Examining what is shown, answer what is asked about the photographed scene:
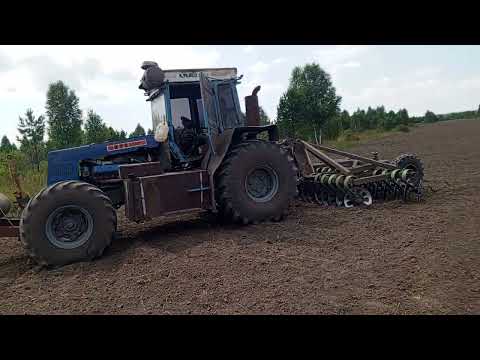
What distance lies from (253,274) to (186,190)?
2233 mm

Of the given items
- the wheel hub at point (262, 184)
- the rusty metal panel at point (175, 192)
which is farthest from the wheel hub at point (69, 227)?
the wheel hub at point (262, 184)

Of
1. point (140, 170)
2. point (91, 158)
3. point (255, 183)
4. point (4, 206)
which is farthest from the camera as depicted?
point (255, 183)

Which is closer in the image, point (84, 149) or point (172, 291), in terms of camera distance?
point (172, 291)

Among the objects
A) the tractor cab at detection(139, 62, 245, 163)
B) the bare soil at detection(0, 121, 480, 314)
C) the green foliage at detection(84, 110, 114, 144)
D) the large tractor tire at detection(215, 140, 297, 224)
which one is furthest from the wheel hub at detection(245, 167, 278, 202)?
the green foliage at detection(84, 110, 114, 144)

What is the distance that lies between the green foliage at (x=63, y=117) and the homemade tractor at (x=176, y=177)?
766 inches

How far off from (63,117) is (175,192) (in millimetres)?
23114

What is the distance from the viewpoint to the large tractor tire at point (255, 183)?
6340 mm

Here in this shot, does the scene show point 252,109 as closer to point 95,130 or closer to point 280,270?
point 280,270

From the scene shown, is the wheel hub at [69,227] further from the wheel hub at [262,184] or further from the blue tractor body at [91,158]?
the wheel hub at [262,184]

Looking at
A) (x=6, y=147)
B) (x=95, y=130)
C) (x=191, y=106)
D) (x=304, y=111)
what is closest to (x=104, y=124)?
(x=95, y=130)

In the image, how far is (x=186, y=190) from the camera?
620 centimetres

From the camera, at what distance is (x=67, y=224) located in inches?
212
